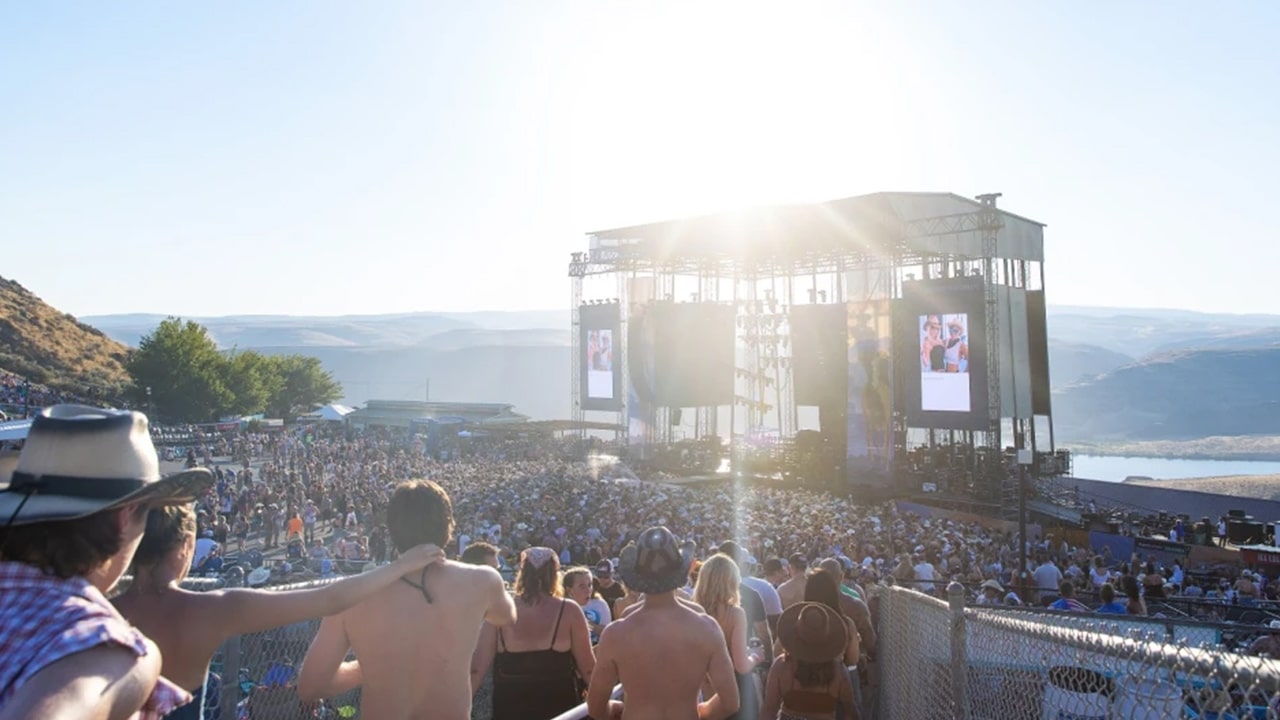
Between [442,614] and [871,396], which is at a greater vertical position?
[871,396]

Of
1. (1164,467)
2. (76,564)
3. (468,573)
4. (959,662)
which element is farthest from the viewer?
(1164,467)

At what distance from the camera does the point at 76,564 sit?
5.73ft

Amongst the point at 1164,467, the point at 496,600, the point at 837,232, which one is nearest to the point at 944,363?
the point at 837,232

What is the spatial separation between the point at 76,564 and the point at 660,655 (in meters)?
2.29

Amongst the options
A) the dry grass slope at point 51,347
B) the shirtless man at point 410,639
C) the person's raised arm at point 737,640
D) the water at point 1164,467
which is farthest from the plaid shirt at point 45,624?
the water at point 1164,467

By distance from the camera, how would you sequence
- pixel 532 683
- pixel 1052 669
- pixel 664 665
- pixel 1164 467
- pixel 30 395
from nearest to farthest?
1. pixel 1052 669
2. pixel 664 665
3. pixel 532 683
4. pixel 30 395
5. pixel 1164 467

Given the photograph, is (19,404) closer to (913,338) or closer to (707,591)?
(913,338)

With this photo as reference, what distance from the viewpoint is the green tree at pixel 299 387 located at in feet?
217

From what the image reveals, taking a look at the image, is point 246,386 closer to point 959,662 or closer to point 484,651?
point 484,651

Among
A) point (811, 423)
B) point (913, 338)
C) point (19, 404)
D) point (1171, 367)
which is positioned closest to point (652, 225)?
point (913, 338)

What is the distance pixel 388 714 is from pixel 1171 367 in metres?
152

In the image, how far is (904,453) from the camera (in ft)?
110

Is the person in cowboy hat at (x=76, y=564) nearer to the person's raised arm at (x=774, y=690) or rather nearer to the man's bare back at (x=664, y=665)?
the man's bare back at (x=664, y=665)

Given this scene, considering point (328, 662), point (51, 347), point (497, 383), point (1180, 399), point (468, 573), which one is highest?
point (51, 347)
